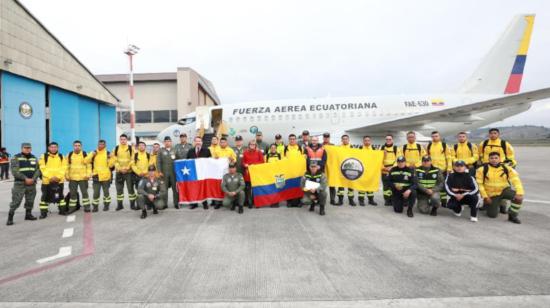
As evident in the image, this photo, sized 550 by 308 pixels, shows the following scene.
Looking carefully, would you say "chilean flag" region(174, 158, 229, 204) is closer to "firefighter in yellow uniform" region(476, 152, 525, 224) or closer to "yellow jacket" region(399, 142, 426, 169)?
"yellow jacket" region(399, 142, 426, 169)

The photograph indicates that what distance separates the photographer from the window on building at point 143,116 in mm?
39841

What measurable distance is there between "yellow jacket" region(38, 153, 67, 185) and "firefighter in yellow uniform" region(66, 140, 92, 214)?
0.13 metres

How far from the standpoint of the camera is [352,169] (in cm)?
716

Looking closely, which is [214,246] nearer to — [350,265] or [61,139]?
[350,265]

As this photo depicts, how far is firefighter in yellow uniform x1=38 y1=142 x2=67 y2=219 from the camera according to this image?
20.2ft

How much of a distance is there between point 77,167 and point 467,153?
9.80 metres

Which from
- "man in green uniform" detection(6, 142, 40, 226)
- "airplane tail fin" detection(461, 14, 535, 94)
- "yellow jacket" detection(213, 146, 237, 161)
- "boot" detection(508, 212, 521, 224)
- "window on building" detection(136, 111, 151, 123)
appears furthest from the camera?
"window on building" detection(136, 111, 151, 123)

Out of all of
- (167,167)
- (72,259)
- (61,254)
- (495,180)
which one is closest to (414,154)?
(495,180)

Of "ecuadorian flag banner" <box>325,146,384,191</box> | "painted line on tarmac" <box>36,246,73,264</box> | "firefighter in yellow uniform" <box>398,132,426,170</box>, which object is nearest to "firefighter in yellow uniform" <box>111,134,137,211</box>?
"painted line on tarmac" <box>36,246,73,264</box>

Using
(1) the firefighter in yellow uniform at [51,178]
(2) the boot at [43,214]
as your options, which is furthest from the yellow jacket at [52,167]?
(2) the boot at [43,214]

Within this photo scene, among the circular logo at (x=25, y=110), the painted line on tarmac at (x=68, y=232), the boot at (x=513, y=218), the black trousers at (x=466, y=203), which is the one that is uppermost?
the circular logo at (x=25, y=110)

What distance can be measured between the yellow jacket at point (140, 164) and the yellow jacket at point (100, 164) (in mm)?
678

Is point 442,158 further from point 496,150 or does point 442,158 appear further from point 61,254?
point 61,254

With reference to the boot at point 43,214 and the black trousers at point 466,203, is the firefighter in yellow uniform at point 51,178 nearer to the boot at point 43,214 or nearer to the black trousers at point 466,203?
the boot at point 43,214
